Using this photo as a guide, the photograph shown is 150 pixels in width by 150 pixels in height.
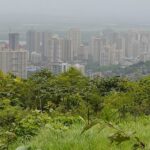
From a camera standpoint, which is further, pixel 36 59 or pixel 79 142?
pixel 36 59

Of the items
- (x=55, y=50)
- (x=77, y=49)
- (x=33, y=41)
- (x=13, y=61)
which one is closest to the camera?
(x=13, y=61)

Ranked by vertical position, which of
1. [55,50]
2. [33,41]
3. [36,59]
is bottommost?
[36,59]

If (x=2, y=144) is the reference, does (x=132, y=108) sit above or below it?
below

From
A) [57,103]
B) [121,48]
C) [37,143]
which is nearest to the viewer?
[37,143]

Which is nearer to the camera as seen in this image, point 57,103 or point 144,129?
point 144,129

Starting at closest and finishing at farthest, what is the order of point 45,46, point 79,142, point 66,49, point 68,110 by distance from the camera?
point 79,142, point 68,110, point 66,49, point 45,46

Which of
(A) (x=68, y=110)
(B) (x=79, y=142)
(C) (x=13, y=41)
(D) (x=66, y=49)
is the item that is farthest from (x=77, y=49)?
(B) (x=79, y=142)

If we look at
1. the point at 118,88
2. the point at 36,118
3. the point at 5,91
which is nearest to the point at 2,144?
the point at 36,118

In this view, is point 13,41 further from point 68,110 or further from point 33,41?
point 68,110

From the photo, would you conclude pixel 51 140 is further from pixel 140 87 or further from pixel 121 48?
pixel 121 48
